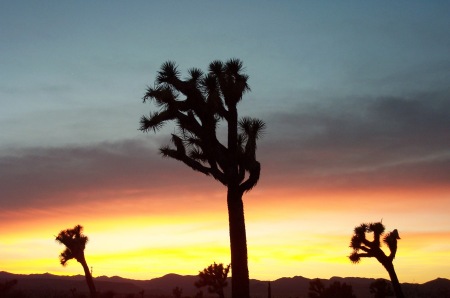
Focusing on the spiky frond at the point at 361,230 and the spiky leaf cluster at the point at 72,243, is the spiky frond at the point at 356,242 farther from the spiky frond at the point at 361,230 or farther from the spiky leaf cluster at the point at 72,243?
the spiky leaf cluster at the point at 72,243

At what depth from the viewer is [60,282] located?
139375 millimetres

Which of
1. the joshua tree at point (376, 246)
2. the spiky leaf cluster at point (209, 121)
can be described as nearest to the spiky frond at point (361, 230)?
the joshua tree at point (376, 246)

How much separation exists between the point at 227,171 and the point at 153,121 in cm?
286

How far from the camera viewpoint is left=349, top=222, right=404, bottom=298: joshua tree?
88.2ft

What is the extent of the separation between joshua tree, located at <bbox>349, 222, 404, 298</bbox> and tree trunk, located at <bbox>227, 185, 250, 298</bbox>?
12.8 m

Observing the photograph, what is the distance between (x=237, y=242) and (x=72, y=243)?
2337cm

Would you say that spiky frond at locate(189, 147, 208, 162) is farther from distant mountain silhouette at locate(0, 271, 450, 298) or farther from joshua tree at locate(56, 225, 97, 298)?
distant mountain silhouette at locate(0, 271, 450, 298)

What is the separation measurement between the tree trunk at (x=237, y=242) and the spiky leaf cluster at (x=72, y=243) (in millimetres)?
23102

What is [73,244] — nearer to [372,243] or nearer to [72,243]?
[72,243]

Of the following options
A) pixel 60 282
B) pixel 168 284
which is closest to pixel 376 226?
pixel 60 282

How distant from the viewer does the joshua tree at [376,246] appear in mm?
26875

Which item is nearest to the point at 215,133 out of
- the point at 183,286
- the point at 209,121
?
the point at 209,121

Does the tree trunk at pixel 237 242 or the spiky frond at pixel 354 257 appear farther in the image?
the spiky frond at pixel 354 257

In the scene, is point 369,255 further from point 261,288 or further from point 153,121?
point 261,288
